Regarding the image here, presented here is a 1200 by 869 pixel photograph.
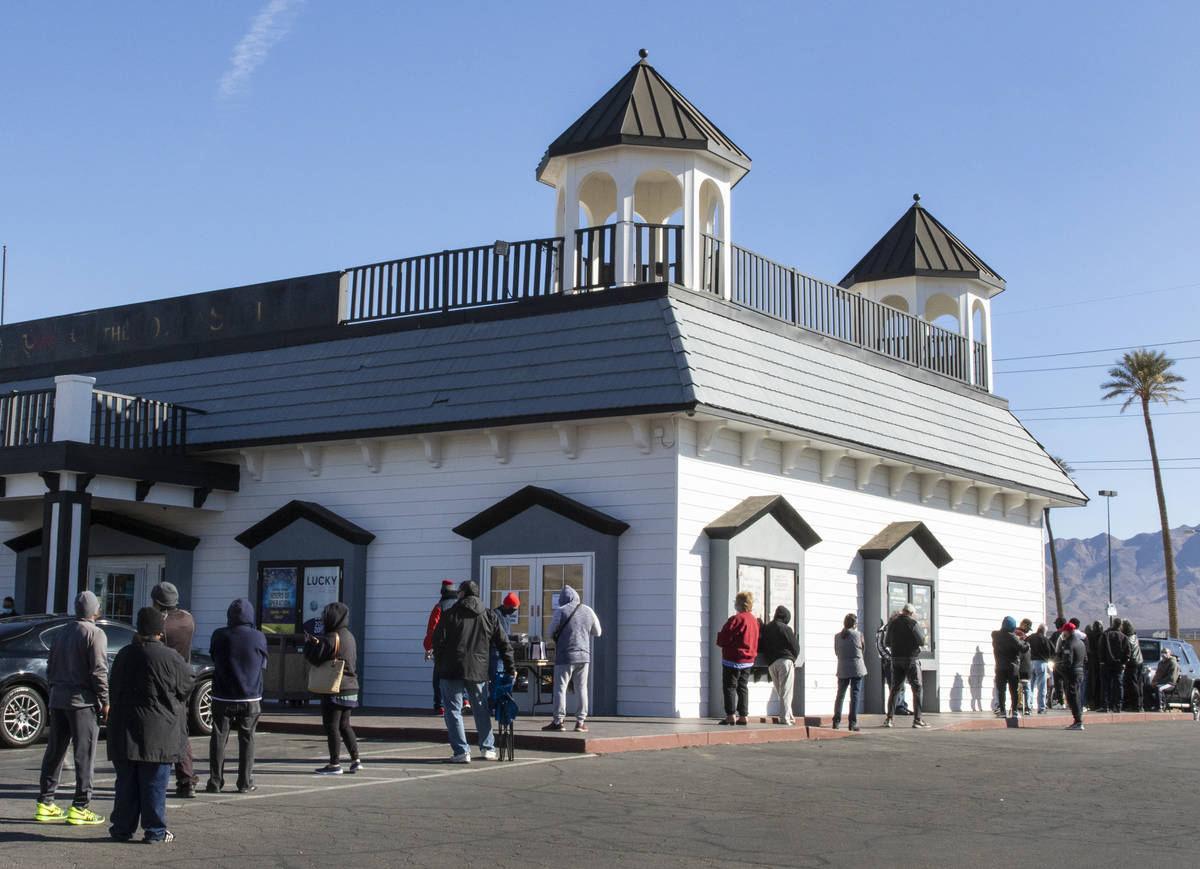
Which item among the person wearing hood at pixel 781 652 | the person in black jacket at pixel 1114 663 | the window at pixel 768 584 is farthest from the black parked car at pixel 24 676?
the person in black jacket at pixel 1114 663

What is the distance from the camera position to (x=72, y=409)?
19766 millimetres

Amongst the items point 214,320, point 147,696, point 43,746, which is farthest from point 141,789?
point 214,320

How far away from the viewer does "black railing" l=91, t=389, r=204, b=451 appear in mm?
21047

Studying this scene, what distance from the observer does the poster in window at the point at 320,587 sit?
20.5 m

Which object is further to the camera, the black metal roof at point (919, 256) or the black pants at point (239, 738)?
the black metal roof at point (919, 256)

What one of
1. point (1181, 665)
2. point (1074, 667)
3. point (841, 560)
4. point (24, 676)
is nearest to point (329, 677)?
point (24, 676)

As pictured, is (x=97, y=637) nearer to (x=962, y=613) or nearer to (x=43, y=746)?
(x=43, y=746)

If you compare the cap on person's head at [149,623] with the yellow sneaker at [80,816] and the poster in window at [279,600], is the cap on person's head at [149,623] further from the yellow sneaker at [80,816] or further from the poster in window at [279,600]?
the poster in window at [279,600]

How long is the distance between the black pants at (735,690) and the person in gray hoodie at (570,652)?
2.12 meters

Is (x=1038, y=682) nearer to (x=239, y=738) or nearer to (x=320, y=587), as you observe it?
(x=320, y=587)

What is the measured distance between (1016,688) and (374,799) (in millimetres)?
13577

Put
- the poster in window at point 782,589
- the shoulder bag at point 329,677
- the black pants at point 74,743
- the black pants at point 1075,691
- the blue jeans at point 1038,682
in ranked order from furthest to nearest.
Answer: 1. the blue jeans at point 1038,682
2. the black pants at point 1075,691
3. the poster in window at point 782,589
4. the shoulder bag at point 329,677
5. the black pants at point 74,743

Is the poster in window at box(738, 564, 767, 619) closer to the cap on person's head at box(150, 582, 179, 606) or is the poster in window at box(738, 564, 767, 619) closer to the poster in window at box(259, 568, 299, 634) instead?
the poster in window at box(259, 568, 299, 634)

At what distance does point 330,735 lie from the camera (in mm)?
12336
